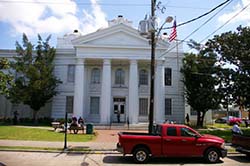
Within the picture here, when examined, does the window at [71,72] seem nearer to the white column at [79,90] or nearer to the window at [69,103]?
the window at [69,103]

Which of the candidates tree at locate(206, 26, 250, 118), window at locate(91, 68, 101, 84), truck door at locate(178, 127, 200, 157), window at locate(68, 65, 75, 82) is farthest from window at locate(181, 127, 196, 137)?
window at locate(68, 65, 75, 82)

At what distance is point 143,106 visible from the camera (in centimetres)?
3775

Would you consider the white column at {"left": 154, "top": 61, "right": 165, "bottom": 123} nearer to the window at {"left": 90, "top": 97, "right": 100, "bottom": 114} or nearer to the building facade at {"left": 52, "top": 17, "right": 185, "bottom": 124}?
the building facade at {"left": 52, "top": 17, "right": 185, "bottom": 124}

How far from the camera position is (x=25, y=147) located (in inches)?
615

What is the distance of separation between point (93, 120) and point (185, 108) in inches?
503

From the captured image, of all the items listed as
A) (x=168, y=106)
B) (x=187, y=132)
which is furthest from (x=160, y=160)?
(x=168, y=106)

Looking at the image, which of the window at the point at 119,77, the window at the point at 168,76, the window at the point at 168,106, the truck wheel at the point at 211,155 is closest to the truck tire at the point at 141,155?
the truck wheel at the point at 211,155

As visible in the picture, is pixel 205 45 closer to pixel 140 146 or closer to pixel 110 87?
pixel 110 87

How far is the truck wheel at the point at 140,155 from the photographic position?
486 inches

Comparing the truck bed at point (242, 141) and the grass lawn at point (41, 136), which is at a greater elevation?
the truck bed at point (242, 141)

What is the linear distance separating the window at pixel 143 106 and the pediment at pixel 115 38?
24.6 ft

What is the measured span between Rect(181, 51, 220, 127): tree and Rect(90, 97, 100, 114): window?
11.6 meters

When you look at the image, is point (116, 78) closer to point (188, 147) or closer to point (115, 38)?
point (115, 38)

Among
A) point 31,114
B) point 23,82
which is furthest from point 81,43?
point 31,114
